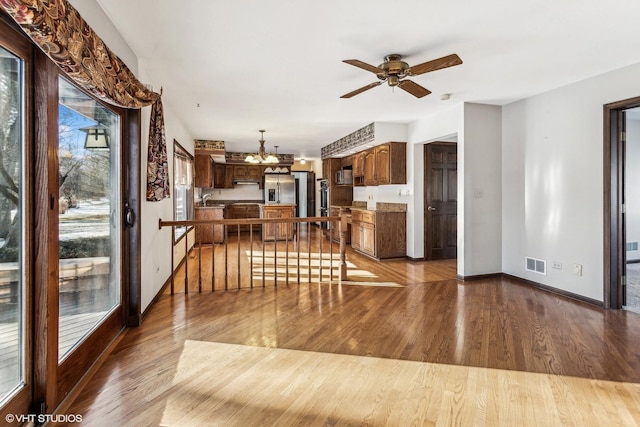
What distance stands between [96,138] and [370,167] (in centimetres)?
479

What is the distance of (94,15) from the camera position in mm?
2088

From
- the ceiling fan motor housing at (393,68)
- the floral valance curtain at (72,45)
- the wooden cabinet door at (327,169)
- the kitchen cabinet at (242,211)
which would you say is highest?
the ceiling fan motor housing at (393,68)

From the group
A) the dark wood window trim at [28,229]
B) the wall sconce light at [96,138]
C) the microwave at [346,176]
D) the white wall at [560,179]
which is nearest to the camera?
the dark wood window trim at [28,229]

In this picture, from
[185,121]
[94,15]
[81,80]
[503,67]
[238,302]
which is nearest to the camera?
[81,80]

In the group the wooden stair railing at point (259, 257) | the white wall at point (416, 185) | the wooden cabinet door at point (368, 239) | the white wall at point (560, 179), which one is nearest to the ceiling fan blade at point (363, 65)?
the wooden stair railing at point (259, 257)

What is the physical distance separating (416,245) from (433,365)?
3.58m

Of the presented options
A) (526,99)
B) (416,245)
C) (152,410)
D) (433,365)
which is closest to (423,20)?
(433,365)

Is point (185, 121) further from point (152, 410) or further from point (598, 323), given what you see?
point (598, 323)

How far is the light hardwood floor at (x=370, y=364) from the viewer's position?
176cm

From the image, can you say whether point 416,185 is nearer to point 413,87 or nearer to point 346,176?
point 346,176

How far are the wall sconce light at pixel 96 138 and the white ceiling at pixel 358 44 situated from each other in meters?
0.77

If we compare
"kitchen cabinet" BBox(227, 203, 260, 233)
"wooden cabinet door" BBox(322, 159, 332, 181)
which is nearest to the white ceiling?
"wooden cabinet door" BBox(322, 159, 332, 181)

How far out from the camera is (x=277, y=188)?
384 inches

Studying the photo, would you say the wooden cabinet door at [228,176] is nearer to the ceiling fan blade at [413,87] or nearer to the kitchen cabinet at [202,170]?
the kitchen cabinet at [202,170]
